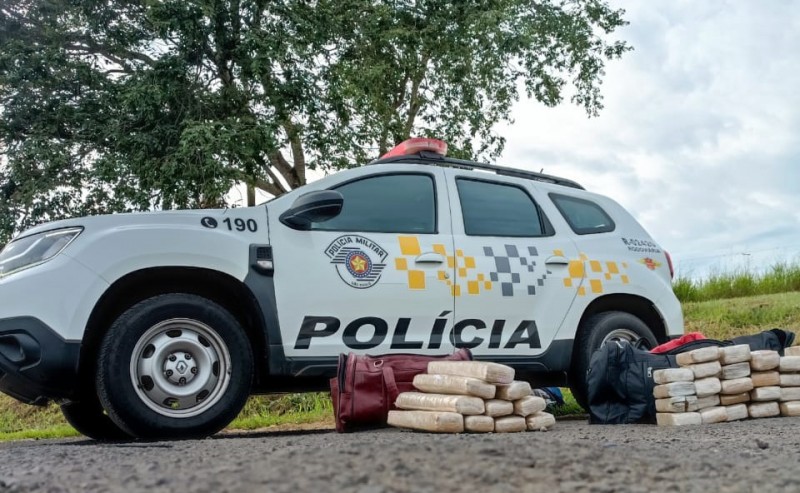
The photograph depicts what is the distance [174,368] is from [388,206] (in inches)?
77.9

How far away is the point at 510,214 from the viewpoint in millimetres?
7066

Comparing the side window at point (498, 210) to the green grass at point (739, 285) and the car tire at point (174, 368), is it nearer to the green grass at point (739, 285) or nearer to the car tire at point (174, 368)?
the car tire at point (174, 368)

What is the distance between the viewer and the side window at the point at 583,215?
739 cm

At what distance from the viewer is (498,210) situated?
700cm

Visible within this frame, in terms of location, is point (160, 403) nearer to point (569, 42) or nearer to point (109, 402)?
point (109, 402)

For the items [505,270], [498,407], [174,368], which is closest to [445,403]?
[498,407]

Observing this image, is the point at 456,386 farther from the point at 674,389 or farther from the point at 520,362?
the point at 674,389

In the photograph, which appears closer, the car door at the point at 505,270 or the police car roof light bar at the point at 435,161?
the car door at the point at 505,270

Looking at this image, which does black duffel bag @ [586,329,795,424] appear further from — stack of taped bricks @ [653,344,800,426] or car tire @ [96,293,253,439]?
car tire @ [96,293,253,439]

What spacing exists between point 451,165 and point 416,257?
1.09 m

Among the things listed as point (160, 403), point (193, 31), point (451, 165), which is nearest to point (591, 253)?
point (451, 165)

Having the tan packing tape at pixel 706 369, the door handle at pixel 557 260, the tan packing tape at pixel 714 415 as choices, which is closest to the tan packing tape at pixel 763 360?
the tan packing tape at pixel 706 369

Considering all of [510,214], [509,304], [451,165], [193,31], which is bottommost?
[509,304]

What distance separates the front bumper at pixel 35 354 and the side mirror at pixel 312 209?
1.61 metres
